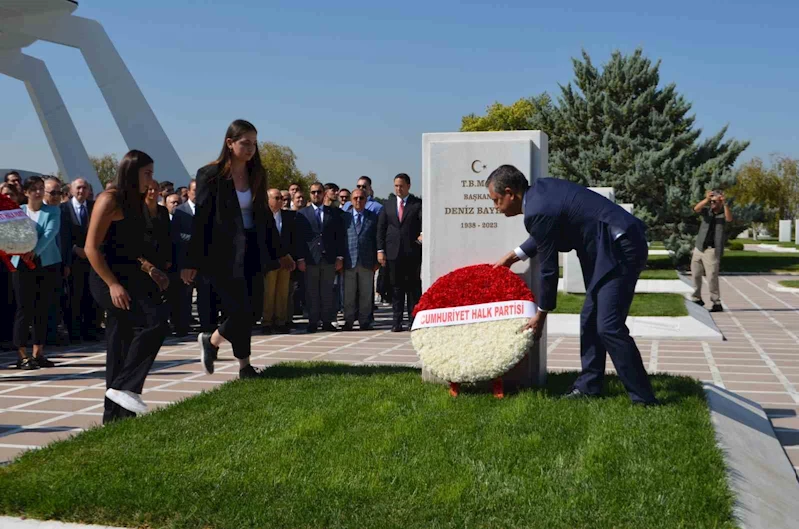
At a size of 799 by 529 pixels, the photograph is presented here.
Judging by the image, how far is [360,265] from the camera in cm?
1377

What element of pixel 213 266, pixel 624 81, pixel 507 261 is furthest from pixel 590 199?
pixel 624 81

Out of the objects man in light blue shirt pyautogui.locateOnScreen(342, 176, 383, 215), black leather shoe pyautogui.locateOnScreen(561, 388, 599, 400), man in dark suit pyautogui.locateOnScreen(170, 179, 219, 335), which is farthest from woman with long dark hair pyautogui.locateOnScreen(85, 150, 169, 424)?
man in light blue shirt pyautogui.locateOnScreen(342, 176, 383, 215)

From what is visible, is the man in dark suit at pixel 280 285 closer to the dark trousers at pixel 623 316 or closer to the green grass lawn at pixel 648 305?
the green grass lawn at pixel 648 305

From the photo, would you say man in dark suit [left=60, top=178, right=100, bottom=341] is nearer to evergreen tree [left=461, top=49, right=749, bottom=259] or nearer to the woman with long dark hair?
the woman with long dark hair

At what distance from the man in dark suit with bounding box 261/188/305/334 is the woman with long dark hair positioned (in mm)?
6453

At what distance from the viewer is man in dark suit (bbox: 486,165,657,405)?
20.2ft

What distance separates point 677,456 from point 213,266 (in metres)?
4.04

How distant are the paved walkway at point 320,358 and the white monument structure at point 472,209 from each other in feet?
7.77

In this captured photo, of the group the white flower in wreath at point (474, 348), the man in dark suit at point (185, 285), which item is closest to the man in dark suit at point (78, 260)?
the man in dark suit at point (185, 285)

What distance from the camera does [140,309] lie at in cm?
637

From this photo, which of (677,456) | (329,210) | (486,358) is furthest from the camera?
(329,210)

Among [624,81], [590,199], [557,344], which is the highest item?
[624,81]

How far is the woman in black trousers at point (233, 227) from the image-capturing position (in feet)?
24.0

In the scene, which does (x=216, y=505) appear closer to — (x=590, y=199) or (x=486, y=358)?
(x=486, y=358)
